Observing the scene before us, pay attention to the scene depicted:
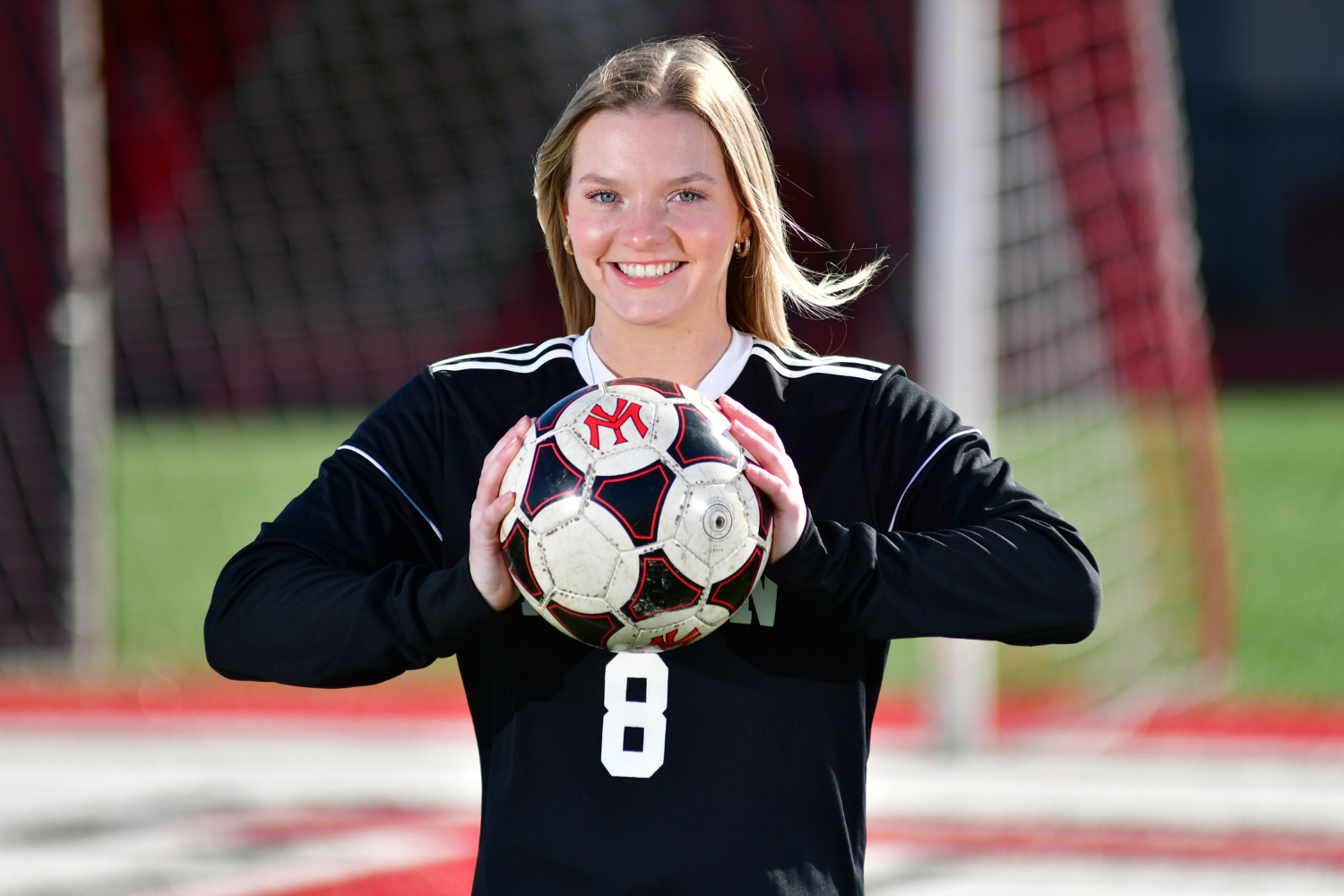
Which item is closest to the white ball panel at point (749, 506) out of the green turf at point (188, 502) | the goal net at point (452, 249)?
the goal net at point (452, 249)

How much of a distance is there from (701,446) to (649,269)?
0.33 metres

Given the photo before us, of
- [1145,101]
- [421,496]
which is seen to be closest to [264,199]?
[1145,101]

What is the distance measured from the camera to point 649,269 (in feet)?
6.78

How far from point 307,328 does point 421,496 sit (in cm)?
1833

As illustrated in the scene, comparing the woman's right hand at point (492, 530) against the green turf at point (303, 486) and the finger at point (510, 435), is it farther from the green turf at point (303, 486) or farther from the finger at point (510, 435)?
the green turf at point (303, 486)

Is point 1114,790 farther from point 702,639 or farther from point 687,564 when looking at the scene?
point 687,564

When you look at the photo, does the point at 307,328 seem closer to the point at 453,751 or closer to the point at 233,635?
the point at 453,751

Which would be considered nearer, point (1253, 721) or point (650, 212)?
point (650, 212)

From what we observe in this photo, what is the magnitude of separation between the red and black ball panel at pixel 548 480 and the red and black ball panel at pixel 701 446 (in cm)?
12

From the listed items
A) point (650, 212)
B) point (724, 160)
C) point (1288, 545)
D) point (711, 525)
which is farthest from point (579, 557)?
point (1288, 545)

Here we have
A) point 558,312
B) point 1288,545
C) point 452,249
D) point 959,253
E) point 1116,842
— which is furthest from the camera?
point 452,249

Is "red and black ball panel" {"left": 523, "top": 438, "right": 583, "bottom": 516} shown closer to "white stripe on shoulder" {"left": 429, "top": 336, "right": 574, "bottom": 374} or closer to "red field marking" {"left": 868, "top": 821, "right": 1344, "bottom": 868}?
"white stripe on shoulder" {"left": 429, "top": 336, "right": 574, "bottom": 374}

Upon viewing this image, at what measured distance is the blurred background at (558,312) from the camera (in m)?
5.86

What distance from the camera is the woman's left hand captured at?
1.84 m
